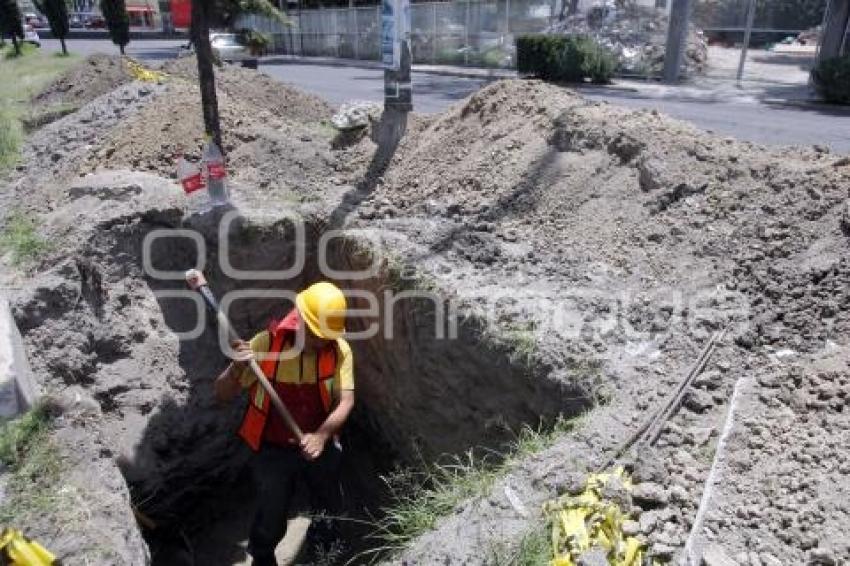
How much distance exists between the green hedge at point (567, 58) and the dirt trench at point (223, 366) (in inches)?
519

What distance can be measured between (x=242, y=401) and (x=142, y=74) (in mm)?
6909

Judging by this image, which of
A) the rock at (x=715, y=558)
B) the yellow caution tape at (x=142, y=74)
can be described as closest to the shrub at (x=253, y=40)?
the yellow caution tape at (x=142, y=74)

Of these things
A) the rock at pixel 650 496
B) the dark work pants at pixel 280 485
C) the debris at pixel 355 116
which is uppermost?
the debris at pixel 355 116

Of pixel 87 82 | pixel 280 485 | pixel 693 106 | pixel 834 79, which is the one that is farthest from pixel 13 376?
pixel 834 79

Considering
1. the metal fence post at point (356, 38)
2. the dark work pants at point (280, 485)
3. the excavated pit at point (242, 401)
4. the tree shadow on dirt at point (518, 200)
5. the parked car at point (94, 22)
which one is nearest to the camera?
the dark work pants at point (280, 485)

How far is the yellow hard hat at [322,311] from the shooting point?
3.65 m

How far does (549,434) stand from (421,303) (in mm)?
1488

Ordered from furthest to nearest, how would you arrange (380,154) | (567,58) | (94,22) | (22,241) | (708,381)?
1. (94,22)
2. (567,58)
3. (380,154)
4. (22,241)
5. (708,381)

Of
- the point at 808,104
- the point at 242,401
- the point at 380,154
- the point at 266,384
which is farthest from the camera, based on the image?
the point at 808,104

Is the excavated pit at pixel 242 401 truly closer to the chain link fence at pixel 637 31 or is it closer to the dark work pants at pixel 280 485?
the dark work pants at pixel 280 485

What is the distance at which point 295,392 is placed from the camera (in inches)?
155

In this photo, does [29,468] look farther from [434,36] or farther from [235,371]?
[434,36]

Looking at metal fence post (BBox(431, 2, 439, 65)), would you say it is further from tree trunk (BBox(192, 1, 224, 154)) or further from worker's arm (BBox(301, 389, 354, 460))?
worker's arm (BBox(301, 389, 354, 460))

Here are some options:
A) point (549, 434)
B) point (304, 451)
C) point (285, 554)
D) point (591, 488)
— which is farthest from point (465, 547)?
point (285, 554)
